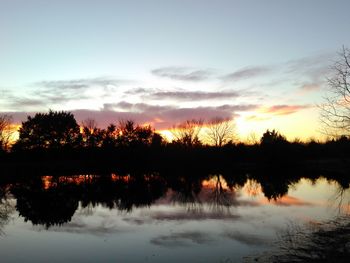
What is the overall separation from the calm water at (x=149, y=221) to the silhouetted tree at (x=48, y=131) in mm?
46009

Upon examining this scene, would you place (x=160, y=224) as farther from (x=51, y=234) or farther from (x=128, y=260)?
(x=128, y=260)

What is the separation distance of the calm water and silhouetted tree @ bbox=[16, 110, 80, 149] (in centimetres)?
4601

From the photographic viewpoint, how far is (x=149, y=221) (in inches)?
928

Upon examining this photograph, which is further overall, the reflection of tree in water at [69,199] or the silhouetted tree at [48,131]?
the silhouetted tree at [48,131]

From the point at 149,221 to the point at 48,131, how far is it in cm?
6891

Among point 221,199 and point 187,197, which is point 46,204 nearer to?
point 187,197

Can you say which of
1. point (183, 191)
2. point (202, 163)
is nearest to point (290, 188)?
point (183, 191)

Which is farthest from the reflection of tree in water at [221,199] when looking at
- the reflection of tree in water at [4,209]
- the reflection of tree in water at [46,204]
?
the reflection of tree in water at [4,209]

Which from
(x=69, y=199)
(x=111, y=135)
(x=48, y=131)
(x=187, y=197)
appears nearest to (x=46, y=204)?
(x=69, y=199)

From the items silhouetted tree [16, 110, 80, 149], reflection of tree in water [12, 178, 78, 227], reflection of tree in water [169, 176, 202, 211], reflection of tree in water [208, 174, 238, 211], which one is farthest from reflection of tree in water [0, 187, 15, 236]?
silhouetted tree [16, 110, 80, 149]

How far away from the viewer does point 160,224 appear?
22.5m

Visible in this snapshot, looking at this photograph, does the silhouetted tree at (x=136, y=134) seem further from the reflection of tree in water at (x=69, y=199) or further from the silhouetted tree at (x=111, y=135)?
the reflection of tree in water at (x=69, y=199)

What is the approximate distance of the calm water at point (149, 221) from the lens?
632 inches

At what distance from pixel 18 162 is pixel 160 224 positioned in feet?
182
